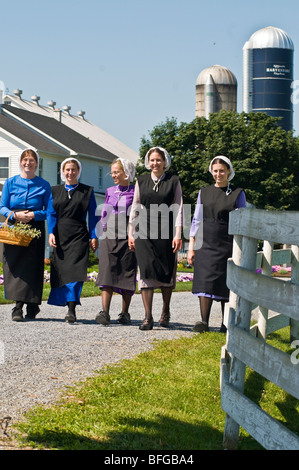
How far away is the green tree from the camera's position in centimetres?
5844

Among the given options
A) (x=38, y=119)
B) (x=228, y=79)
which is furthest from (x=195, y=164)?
(x=228, y=79)

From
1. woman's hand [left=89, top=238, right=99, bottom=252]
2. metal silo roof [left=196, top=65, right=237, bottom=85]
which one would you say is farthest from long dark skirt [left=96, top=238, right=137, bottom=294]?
metal silo roof [left=196, top=65, right=237, bottom=85]

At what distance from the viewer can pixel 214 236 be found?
33.4 ft

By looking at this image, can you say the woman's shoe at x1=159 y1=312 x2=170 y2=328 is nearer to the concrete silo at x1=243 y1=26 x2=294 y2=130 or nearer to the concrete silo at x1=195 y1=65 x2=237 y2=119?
the concrete silo at x1=195 y1=65 x2=237 y2=119

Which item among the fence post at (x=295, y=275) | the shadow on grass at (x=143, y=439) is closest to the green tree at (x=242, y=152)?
the fence post at (x=295, y=275)

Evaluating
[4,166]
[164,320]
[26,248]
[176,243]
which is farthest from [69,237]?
[4,166]

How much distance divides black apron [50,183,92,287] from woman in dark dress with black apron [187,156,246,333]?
58.6 inches

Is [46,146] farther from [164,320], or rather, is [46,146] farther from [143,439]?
[143,439]

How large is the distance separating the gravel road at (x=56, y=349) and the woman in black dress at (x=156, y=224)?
2.17 ft

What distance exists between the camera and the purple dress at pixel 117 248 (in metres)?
10.7

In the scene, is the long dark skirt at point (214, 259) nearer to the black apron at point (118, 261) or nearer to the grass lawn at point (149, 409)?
the black apron at point (118, 261)

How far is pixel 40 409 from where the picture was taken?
5.76m

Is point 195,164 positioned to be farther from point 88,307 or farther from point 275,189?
point 88,307

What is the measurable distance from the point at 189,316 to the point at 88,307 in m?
1.90
